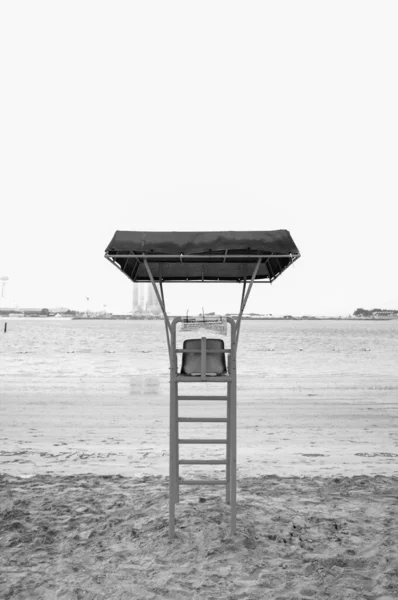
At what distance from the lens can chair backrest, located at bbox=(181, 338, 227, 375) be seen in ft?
14.3

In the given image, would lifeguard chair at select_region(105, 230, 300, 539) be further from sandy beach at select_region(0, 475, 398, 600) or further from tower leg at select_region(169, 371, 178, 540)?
sandy beach at select_region(0, 475, 398, 600)

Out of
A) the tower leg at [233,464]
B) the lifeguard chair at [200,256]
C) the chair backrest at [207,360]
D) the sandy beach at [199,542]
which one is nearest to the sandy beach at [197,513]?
the sandy beach at [199,542]

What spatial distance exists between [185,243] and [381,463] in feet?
15.6

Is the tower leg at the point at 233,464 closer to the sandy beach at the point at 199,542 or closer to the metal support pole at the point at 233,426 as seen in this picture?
the metal support pole at the point at 233,426

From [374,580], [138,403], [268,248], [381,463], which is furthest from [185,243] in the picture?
[138,403]

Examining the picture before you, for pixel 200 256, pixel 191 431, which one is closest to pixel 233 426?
pixel 200 256

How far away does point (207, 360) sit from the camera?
4395mm

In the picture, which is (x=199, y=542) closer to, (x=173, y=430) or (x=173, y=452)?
(x=173, y=452)

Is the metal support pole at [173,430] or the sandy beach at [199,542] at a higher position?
the metal support pole at [173,430]

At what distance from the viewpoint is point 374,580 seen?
12.2ft

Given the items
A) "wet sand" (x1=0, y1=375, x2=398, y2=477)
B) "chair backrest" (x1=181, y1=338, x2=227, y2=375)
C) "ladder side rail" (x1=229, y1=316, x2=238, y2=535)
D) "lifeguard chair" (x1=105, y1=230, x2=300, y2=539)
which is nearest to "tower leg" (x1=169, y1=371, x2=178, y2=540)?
"lifeguard chair" (x1=105, y1=230, x2=300, y2=539)

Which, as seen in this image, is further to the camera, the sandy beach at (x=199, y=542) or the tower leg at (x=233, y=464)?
the tower leg at (x=233, y=464)

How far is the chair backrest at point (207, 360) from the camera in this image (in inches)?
171

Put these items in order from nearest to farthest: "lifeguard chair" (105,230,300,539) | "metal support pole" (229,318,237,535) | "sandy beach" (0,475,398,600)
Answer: "sandy beach" (0,475,398,600)
"lifeguard chair" (105,230,300,539)
"metal support pole" (229,318,237,535)
